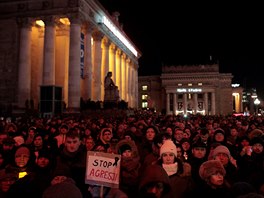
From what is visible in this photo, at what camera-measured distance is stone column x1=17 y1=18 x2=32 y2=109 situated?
35.2 m

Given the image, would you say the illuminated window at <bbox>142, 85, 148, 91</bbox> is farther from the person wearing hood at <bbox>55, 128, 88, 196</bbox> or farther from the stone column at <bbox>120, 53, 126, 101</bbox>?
the person wearing hood at <bbox>55, 128, 88, 196</bbox>

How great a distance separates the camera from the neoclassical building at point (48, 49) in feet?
113

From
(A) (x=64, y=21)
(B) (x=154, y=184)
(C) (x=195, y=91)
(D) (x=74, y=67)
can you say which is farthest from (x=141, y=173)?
(C) (x=195, y=91)

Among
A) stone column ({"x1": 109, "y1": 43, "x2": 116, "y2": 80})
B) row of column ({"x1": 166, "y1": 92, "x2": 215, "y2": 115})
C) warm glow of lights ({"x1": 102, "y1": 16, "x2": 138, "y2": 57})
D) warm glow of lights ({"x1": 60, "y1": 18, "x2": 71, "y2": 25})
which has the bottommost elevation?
row of column ({"x1": 166, "y1": 92, "x2": 215, "y2": 115})

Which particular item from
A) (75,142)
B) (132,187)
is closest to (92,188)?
(132,187)

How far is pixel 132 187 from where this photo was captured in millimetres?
5016

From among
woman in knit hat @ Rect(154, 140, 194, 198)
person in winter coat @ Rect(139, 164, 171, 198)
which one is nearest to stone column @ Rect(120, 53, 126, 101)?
woman in knit hat @ Rect(154, 140, 194, 198)

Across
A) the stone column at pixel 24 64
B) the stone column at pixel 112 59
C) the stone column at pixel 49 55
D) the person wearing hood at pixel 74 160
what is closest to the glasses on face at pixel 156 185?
the person wearing hood at pixel 74 160

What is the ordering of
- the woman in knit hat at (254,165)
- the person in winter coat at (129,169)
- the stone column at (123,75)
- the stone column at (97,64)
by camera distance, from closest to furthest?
the person in winter coat at (129,169) → the woman in knit hat at (254,165) → the stone column at (97,64) → the stone column at (123,75)

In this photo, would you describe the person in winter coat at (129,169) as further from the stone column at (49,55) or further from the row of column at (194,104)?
the row of column at (194,104)

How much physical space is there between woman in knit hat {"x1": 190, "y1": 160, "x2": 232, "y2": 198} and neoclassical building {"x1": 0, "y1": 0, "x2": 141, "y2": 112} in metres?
25.7

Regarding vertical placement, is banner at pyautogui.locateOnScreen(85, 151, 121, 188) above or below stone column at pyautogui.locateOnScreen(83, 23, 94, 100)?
below

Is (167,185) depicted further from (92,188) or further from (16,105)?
(16,105)

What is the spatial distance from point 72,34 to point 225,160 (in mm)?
31095
